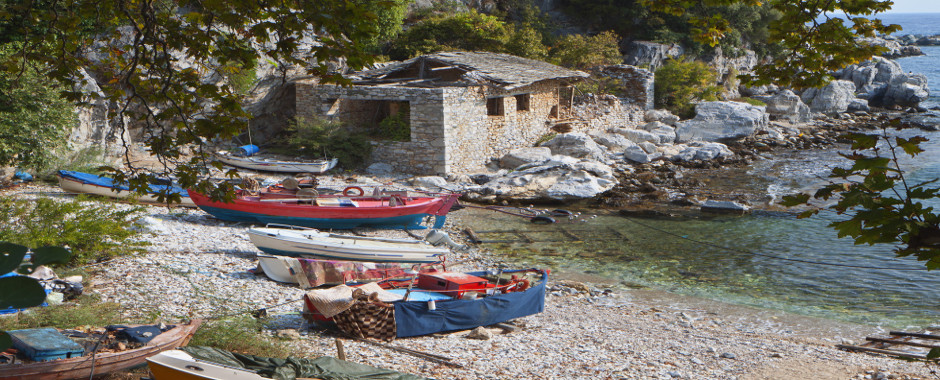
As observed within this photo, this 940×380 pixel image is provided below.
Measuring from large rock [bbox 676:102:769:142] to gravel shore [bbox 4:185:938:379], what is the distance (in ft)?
57.2

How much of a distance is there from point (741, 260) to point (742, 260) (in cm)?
2

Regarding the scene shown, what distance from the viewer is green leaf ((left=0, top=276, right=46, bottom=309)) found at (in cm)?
268

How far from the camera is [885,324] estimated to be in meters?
11.4

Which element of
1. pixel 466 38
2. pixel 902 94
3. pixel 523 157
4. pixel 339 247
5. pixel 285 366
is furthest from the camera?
pixel 902 94

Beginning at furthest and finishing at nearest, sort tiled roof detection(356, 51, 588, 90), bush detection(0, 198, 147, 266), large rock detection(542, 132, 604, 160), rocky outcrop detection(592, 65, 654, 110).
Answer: rocky outcrop detection(592, 65, 654, 110) → large rock detection(542, 132, 604, 160) → tiled roof detection(356, 51, 588, 90) → bush detection(0, 198, 147, 266)

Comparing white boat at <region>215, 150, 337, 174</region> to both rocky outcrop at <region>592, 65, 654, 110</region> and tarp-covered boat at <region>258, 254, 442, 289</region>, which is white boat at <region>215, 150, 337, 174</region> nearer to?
tarp-covered boat at <region>258, 254, 442, 289</region>

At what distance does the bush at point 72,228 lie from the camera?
10.1 m

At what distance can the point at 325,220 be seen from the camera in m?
15.7

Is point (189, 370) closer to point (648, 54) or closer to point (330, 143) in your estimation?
point (330, 143)

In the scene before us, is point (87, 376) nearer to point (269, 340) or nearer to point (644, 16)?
point (269, 340)

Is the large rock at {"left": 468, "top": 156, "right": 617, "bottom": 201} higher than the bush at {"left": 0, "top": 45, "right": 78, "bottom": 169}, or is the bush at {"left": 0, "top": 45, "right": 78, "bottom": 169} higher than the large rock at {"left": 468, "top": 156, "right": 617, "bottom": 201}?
the bush at {"left": 0, "top": 45, "right": 78, "bottom": 169}

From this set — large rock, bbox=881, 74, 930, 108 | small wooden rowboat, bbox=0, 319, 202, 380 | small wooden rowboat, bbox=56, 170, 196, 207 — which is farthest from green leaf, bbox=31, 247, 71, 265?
large rock, bbox=881, 74, 930, 108

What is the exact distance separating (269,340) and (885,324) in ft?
A: 32.2

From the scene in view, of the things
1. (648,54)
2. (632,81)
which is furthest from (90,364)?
(648,54)
